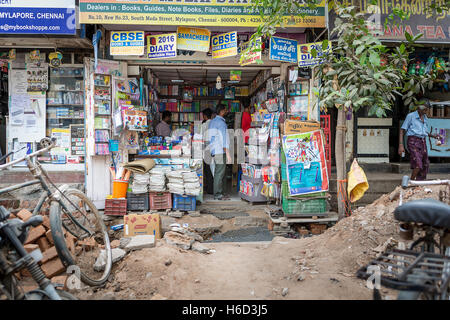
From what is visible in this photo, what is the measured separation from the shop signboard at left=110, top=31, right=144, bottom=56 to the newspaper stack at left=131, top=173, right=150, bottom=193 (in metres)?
2.17

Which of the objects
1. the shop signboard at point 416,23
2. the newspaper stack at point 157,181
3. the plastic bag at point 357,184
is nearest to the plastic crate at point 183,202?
the newspaper stack at point 157,181

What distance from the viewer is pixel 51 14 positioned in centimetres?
541

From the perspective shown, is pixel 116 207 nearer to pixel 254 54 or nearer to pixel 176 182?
pixel 176 182

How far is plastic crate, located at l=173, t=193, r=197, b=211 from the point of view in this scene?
6.15 metres

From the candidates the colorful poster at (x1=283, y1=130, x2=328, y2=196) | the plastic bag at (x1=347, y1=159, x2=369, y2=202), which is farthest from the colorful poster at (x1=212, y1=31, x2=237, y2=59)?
the plastic bag at (x1=347, y1=159, x2=369, y2=202)

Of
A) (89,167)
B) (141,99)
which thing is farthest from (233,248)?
(141,99)

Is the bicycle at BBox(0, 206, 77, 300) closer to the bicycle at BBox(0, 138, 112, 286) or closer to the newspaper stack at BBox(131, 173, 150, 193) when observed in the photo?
the bicycle at BBox(0, 138, 112, 286)

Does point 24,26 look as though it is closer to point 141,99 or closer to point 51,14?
point 51,14

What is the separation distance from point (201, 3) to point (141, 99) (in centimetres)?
236

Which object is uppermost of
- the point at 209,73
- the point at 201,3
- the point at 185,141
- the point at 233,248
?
the point at 201,3

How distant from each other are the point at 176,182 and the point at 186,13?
296 centimetres

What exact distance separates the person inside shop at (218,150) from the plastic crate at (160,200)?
1.29 m

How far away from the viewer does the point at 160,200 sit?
612 centimetres

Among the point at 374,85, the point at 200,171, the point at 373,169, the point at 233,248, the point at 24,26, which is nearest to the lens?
the point at 374,85
